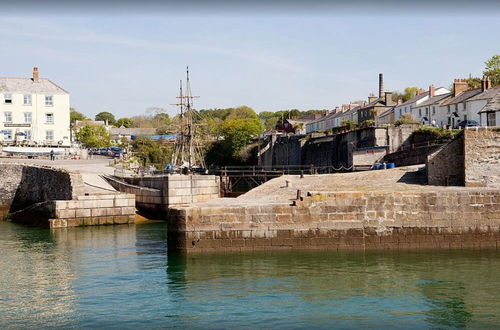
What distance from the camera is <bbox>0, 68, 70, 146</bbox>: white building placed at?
64.5 m

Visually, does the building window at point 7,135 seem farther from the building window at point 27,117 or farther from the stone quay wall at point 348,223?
A: the stone quay wall at point 348,223

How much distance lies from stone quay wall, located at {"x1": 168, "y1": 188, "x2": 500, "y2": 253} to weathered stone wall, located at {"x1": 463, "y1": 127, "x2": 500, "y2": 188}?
342cm

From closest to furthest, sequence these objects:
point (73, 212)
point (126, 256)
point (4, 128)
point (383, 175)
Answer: point (126, 256), point (383, 175), point (73, 212), point (4, 128)

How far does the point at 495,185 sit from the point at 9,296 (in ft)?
62.2

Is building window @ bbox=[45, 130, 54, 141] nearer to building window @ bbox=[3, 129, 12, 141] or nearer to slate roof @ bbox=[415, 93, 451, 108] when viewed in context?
building window @ bbox=[3, 129, 12, 141]

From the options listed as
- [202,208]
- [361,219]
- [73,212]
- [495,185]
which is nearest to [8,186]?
[73,212]

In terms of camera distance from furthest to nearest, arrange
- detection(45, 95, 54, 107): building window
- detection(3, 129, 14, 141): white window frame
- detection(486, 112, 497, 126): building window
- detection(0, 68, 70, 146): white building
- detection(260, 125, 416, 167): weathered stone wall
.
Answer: detection(45, 95, 54, 107): building window < detection(3, 129, 14, 141): white window frame < detection(0, 68, 70, 146): white building < detection(260, 125, 416, 167): weathered stone wall < detection(486, 112, 497, 126): building window

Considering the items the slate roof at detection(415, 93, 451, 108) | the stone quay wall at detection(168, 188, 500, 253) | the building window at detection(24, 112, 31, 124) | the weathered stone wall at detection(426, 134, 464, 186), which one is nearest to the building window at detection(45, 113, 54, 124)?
the building window at detection(24, 112, 31, 124)

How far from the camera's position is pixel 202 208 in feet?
72.3

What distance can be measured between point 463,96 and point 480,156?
37483 millimetres

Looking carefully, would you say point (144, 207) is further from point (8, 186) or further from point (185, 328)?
point (185, 328)

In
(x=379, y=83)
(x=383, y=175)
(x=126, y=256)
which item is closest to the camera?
(x=126, y=256)

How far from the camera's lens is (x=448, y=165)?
27.5 metres

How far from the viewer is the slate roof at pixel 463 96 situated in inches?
2352
